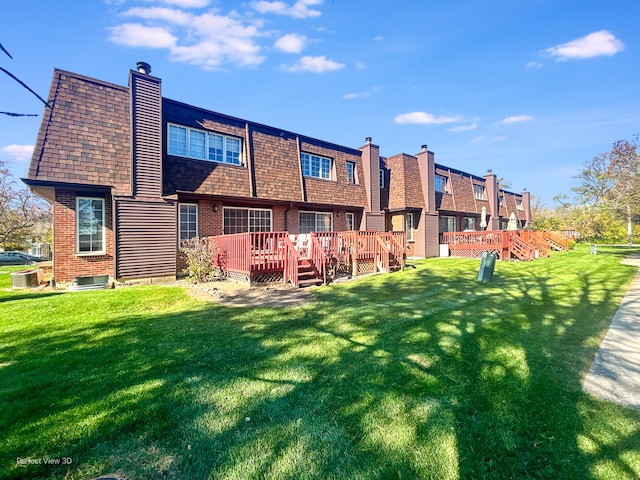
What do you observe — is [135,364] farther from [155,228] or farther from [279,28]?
[279,28]

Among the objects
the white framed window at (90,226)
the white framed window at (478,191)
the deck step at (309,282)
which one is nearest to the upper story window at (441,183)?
the white framed window at (478,191)

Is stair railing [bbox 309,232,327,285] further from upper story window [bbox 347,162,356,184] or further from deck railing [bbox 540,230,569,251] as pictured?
deck railing [bbox 540,230,569,251]

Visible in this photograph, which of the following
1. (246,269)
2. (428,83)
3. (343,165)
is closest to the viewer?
(246,269)

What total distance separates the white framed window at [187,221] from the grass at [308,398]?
5299 mm

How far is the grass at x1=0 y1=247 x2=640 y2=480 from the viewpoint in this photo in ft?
6.68

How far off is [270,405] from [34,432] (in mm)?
1887

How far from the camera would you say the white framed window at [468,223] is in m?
23.3

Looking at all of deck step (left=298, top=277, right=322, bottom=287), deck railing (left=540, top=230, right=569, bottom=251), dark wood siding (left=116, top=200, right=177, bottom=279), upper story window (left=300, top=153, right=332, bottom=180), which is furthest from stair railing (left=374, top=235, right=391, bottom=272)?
deck railing (left=540, top=230, right=569, bottom=251)

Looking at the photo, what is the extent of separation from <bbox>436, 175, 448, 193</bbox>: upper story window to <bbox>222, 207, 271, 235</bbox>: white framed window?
45.2ft

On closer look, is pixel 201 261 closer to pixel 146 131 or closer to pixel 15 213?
pixel 146 131

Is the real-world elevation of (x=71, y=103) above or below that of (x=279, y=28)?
below

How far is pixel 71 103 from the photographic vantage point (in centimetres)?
888

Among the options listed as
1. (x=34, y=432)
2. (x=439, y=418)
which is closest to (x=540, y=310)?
(x=439, y=418)

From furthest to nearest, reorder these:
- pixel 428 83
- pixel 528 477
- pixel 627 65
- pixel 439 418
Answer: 1. pixel 428 83
2. pixel 627 65
3. pixel 439 418
4. pixel 528 477
